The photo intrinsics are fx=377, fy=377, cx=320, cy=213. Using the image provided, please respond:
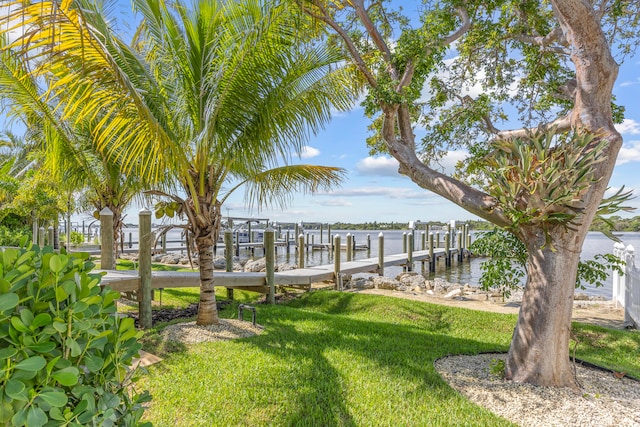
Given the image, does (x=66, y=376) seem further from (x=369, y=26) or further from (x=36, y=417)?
(x=369, y=26)

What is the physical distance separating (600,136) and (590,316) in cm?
606

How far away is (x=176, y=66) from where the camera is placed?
17.3 ft

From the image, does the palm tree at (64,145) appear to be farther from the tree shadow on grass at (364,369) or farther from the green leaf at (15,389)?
the green leaf at (15,389)

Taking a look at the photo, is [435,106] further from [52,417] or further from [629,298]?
[52,417]

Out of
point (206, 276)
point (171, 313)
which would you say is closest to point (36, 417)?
point (206, 276)

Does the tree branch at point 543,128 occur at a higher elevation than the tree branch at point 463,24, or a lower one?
lower

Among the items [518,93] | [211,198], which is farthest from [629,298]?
[211,198]

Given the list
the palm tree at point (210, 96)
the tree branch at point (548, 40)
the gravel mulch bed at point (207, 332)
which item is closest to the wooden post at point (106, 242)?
the palm tree at point (210, 96)

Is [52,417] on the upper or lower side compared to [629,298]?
upper

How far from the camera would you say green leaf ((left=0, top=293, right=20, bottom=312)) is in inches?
41.9

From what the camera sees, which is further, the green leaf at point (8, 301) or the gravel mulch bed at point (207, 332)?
the gravel mulch bed at point (207, 332)

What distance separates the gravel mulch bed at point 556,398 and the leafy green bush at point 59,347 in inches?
124

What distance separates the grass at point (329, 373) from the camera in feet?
10.2

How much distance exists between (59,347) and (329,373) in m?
3.13
